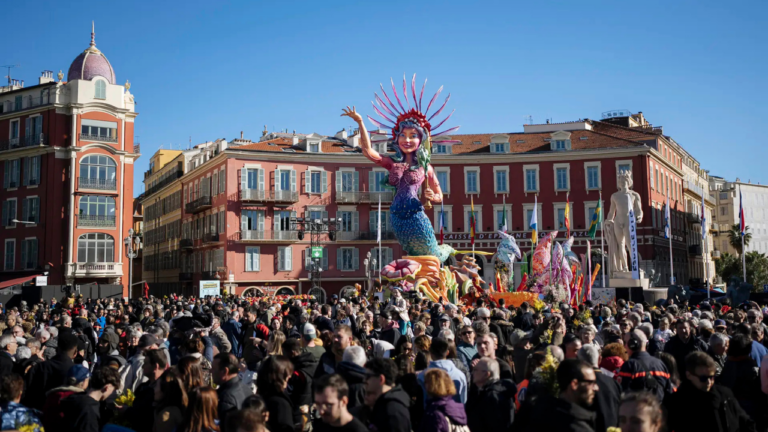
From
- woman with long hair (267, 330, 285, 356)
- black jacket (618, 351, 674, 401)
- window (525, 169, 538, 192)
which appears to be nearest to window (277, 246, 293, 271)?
window (525, 169, 538, 192)

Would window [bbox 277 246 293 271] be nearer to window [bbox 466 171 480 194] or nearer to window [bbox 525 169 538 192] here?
window [bbox 466 171 480 194]

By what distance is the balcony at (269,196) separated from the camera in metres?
46.8

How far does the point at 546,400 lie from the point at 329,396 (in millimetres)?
1451

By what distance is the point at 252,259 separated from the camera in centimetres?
4694

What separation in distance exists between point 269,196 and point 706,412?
43424mm

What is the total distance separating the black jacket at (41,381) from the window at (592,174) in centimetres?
4628

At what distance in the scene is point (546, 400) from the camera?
489cm

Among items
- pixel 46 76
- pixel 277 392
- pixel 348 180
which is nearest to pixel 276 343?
pixel 277 392

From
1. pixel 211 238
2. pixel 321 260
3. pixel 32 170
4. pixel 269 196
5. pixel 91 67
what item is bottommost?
pixel 321 260

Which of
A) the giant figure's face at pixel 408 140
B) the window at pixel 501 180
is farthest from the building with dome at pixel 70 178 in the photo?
the window at pixel 501 180

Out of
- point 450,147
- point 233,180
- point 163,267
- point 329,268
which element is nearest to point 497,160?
point 450,147

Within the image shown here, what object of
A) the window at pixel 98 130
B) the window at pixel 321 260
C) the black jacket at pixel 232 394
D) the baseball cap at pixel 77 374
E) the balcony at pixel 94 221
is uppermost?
the window at pixel 98 130

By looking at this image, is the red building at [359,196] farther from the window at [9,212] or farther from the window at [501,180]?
the window at [9,212]

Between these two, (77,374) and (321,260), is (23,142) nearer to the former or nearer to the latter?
(321,260)
